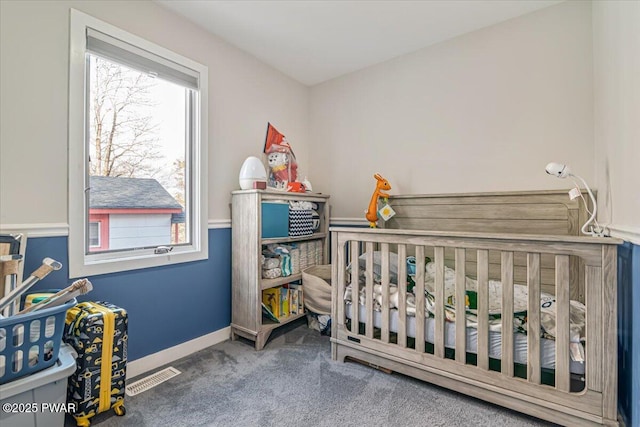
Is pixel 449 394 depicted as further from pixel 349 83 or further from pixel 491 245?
pixel 349 83

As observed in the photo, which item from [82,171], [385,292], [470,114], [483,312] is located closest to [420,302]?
[385,292]

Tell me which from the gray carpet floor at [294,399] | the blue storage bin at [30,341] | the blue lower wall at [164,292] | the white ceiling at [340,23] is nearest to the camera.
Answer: the blue storage bin at [30,341]

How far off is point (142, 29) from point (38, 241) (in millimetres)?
1439

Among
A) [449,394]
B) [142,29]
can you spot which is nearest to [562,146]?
[449,394]

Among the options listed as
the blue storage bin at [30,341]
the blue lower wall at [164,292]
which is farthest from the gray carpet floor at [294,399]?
the blue storage bin at [30,341]

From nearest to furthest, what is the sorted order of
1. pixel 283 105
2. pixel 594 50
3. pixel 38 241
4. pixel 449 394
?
pixel 38 241
pixel 449 394
pixel 594 50
pixel 283 105

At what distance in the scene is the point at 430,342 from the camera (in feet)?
5.78

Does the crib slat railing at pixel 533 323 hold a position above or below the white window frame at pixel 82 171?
below

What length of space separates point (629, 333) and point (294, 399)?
1645mm

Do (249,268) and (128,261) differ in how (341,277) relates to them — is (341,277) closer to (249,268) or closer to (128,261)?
(249,268)

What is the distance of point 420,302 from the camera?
176cm

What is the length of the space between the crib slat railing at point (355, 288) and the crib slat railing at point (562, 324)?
1.06m

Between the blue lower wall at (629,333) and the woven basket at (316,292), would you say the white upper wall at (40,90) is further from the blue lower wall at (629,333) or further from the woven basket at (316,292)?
the blue lower wall at (629,333)

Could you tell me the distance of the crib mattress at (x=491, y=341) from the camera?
1.44 meters
